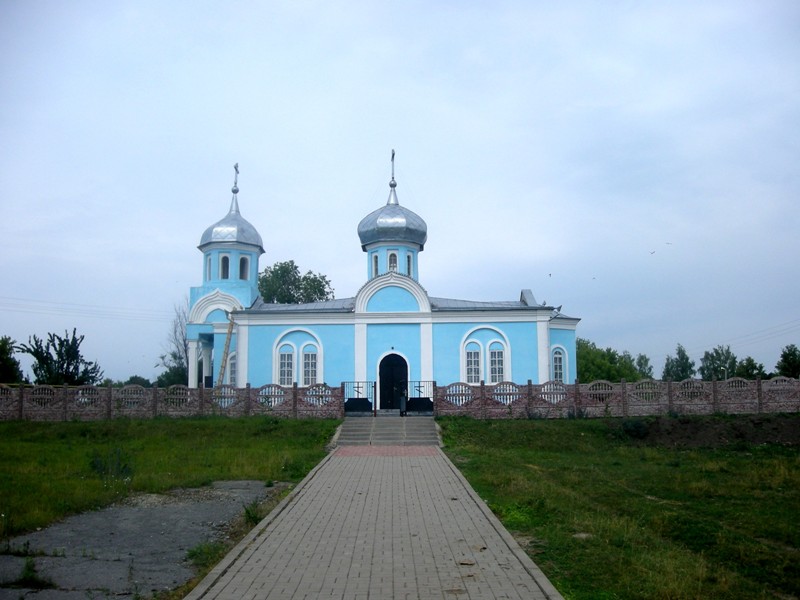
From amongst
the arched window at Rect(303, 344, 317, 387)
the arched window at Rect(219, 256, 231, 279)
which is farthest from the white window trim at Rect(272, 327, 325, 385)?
the arched window at Rect(219, 256, 231, 279)

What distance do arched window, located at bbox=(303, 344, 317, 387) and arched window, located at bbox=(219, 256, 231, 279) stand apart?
6.45 meters

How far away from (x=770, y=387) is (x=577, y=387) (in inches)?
251

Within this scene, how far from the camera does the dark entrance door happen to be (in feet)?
96.5

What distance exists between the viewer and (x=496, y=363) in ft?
95.6

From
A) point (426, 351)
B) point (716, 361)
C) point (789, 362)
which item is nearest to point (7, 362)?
point (426, 351)

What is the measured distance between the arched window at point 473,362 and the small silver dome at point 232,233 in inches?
446

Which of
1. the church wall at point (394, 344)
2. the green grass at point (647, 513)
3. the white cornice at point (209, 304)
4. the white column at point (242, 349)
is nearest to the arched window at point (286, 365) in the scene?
the white column at point (242, 349)

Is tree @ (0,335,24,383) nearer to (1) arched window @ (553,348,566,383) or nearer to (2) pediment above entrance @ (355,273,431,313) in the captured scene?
(2) pediment above entrance @ (355,273,431,313)

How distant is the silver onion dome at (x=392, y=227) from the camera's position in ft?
109

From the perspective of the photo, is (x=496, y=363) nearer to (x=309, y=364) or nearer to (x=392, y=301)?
(x=392, y=301)

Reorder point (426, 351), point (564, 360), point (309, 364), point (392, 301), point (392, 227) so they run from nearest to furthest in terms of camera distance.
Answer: point (426, 351), point (309, 364), point (392, 301), point (564, 360), point (392, 227)

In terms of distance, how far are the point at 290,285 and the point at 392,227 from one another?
1915cm

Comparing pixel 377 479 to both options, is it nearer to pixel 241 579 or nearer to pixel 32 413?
pixel 241 579

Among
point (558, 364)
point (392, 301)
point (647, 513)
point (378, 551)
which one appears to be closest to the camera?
point (378, 551)
